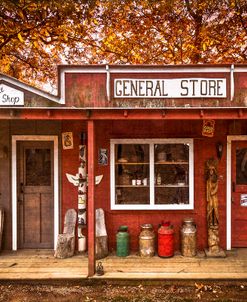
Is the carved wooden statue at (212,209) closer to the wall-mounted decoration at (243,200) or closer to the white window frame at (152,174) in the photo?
the white window frame at (152,174)

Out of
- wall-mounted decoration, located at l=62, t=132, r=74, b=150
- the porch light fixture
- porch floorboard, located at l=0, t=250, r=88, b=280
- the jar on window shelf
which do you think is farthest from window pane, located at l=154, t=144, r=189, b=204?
porch floorboard, located at l=0, t=250, r=88, b=280

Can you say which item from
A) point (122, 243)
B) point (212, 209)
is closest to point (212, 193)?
point (212, 209)

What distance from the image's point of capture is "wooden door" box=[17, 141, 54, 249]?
26.3 ft

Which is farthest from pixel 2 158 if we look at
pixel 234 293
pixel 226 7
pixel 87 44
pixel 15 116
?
pixel 226 7

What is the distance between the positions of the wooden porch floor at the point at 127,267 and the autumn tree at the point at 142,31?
765cm

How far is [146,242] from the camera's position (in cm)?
748

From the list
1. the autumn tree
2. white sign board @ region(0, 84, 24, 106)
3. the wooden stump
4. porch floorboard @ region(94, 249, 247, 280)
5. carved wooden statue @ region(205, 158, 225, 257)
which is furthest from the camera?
the autumn tree

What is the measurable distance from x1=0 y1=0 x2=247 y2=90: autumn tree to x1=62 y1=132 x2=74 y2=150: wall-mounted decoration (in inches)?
220

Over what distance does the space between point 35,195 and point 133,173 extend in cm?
219

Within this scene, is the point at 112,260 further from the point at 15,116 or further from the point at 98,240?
the point at 15,116

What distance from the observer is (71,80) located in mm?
6348

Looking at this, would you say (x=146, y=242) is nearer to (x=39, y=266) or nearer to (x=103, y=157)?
(x=103, y=157)

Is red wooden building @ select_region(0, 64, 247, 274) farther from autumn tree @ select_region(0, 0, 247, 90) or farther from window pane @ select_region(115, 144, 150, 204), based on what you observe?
autumn tree @ select_region(0, 0, 247, 90)

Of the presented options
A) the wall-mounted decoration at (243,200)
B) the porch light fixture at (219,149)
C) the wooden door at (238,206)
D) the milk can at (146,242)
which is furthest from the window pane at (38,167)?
the wall-mounted decoration at (243,200)
